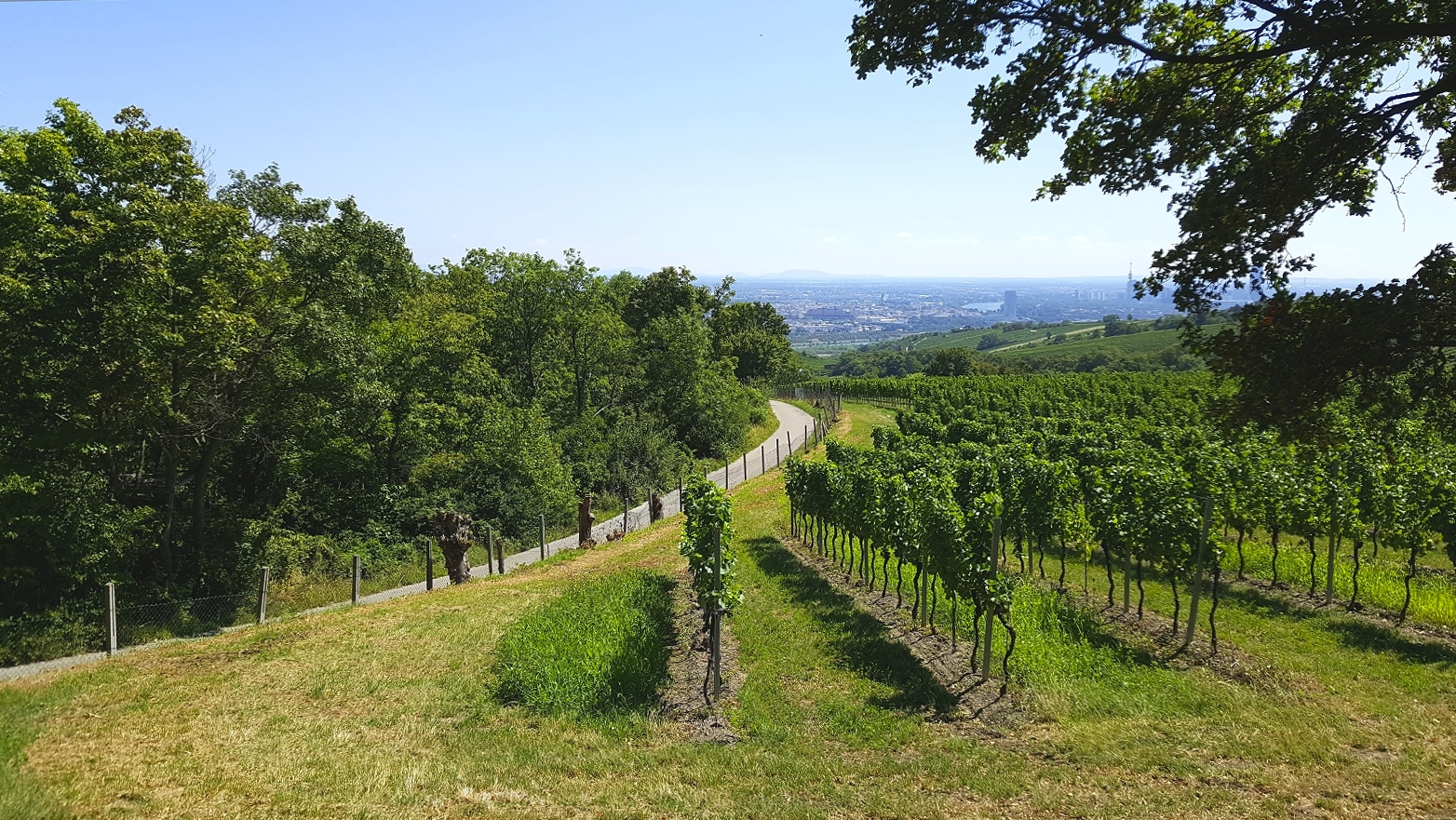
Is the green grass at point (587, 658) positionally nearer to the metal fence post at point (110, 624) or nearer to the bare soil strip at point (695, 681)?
the bare soil strip at point (695, 681)

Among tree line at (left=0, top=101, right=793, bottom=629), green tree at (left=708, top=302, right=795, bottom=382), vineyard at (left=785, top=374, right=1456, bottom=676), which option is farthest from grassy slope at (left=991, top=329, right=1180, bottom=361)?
vineyard at (left=785, top=374, right=1456, bottom=676)

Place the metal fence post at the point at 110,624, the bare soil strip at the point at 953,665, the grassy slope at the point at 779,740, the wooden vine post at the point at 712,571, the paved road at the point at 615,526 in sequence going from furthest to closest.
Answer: the metal fence post at the point at 110,624 < the paved road at the point at 615,526 < the wooden vine post at the point at 712,571 < the bare soil strip at the point at 953,665 < the grassy slope at the point at 779,740

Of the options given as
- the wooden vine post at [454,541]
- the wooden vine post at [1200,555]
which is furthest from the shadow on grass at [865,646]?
the wooden vine post at [454,541]

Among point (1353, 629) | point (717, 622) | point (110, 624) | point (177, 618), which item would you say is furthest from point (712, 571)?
point (177, 618)

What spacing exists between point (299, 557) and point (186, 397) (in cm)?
665

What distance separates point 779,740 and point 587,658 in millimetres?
Answer: 3506

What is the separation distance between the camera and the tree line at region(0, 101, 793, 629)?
55.1 ft

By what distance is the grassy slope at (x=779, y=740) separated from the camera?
7211 mm

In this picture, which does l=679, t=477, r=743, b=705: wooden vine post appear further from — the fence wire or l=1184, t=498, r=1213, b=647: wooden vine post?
the fence wire

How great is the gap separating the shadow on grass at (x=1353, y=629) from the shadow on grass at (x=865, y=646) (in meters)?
7.34

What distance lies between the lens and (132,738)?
9266mm

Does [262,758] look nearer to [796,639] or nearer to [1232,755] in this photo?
[796,639]

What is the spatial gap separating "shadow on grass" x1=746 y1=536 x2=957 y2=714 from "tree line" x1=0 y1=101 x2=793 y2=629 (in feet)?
49.5

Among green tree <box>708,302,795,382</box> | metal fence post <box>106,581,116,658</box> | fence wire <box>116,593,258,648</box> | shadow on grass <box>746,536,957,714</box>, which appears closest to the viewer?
shadow on grass <box>746,536,957,714</box>
